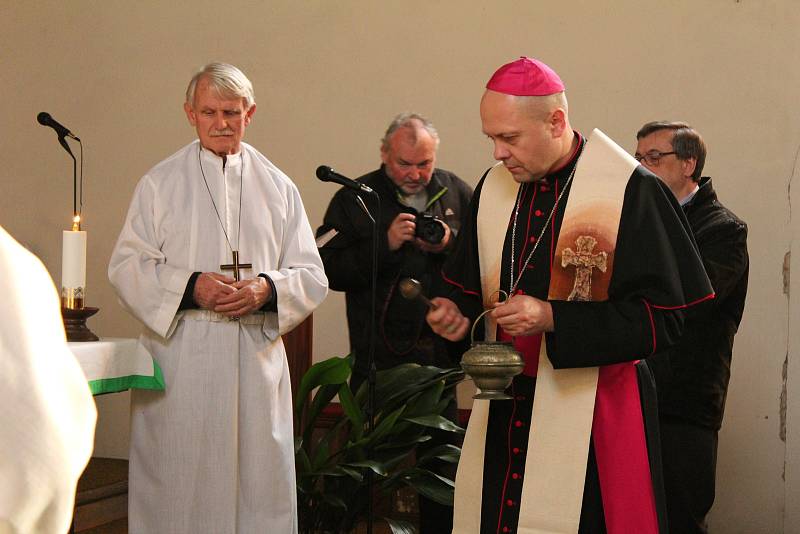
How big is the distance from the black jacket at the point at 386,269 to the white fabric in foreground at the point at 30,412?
4099 millimetres

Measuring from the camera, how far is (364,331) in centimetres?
568

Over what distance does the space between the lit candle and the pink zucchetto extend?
186 centimetres

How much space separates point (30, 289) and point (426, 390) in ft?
13.4

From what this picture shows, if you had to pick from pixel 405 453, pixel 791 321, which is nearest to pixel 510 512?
pixel 405 453

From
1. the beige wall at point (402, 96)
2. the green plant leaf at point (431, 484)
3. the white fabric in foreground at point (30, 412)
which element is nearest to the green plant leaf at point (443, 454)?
the green plant leaf at point (431, 484)

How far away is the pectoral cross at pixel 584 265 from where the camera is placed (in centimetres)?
344

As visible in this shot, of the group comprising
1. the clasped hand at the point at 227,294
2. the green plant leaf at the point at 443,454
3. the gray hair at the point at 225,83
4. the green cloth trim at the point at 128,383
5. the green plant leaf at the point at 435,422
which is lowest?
the green plant leaf at the point at 443,454

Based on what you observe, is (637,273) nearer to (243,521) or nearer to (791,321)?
(243,521)

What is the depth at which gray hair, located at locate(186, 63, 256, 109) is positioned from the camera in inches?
180

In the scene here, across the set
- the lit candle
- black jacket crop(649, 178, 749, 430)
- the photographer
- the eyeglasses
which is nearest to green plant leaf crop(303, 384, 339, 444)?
the photographer

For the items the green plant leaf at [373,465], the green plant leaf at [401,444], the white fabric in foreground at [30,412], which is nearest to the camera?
the white fabric in foreground at [30,412]

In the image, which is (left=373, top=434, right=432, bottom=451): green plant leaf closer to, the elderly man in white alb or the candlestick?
the elderly man in white alb

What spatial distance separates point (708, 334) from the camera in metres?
5.23

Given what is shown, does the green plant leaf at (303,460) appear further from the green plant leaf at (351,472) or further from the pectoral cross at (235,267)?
the pectoral cross at (235,267)
